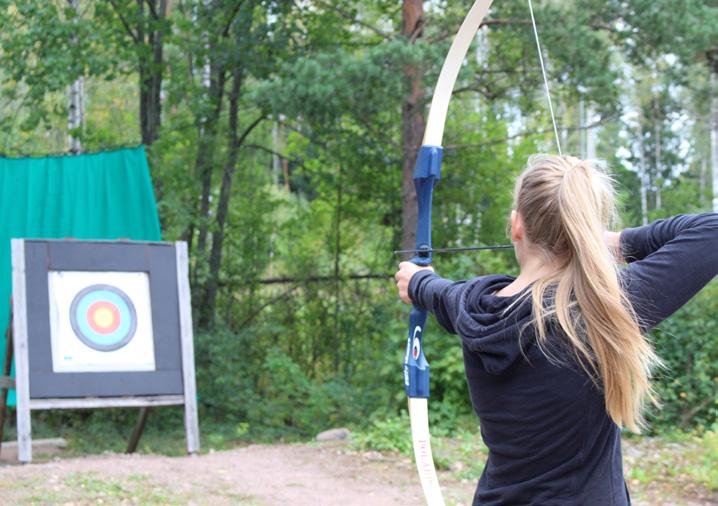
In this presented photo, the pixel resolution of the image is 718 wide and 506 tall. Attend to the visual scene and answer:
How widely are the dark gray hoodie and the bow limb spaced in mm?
525

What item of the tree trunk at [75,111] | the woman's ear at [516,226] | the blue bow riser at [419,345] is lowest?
the blue bow riser at [419,345]

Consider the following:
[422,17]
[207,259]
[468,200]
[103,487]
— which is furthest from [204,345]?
[103,487]

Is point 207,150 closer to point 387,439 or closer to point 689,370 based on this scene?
point 387,439

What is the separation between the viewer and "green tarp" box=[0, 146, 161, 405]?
22.9 feet

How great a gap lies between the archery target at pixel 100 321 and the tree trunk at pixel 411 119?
248cm

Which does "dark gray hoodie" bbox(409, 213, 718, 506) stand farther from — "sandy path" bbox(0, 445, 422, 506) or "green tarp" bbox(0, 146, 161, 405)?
"green tarp" bbox(0, 146, 161, 405)

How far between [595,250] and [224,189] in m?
8.02

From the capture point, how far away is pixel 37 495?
3.82 m

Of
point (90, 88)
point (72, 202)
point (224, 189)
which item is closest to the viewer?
point (72, 202)

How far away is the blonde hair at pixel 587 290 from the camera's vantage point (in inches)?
49.9

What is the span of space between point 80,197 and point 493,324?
6.17 m

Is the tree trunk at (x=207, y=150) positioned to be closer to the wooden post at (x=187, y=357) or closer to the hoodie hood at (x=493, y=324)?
the wooden post at (x=187, y=357)

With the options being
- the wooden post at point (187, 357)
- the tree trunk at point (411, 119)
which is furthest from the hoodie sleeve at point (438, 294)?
the tree trunk at point (411, 119)

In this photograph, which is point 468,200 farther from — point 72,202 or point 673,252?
point 673,252
